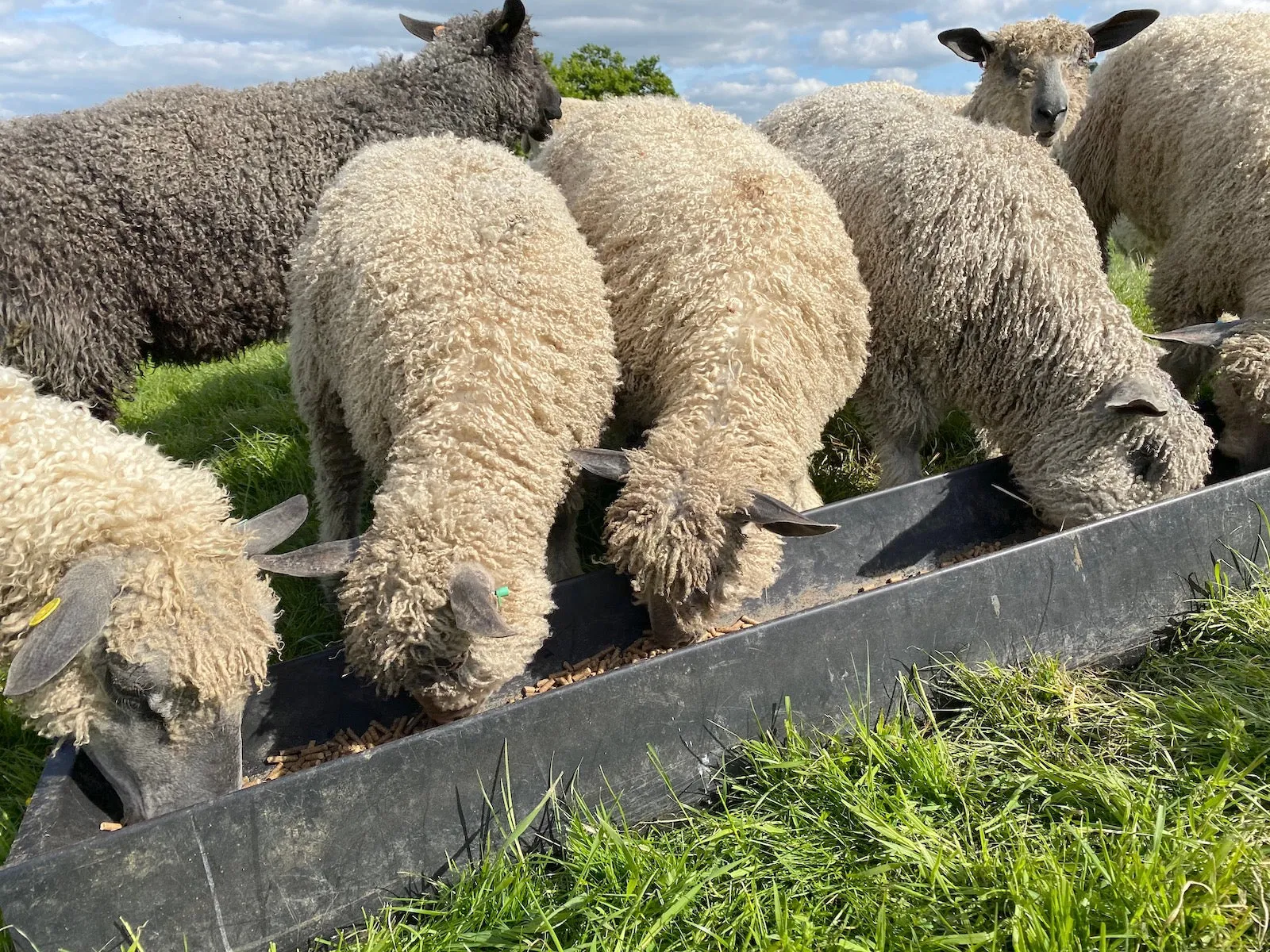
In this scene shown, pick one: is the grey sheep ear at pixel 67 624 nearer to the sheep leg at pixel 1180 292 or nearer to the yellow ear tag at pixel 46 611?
the yellow ear tag at pixel 46 611

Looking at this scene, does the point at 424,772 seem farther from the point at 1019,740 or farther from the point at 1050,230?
the point at 1050,230

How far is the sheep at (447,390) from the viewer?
Answer: 2.71 meters

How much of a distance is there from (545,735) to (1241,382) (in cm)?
327

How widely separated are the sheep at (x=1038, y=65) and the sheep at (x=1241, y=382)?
1.99 meters

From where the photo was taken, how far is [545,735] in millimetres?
2541

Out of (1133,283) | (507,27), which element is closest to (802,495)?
(507,27)

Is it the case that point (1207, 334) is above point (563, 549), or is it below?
above

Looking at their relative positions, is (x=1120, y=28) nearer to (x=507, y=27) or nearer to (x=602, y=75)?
(x=507, y=27)

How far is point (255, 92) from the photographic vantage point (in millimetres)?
4738

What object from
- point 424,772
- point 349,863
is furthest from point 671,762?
point 349,863

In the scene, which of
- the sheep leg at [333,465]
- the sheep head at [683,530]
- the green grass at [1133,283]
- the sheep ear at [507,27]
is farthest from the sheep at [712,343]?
the green grass at [1133,283]

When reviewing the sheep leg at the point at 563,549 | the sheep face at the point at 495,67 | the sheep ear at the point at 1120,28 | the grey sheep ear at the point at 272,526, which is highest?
the sheep ear at the point at 1120,28

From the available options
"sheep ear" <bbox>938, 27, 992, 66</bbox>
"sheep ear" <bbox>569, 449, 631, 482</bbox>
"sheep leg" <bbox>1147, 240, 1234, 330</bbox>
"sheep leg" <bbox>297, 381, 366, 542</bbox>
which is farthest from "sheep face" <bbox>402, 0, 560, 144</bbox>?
"sheep leg" <bbox>1147, 240, 1234, 330</bbox>

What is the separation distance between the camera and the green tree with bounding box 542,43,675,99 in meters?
12.8
